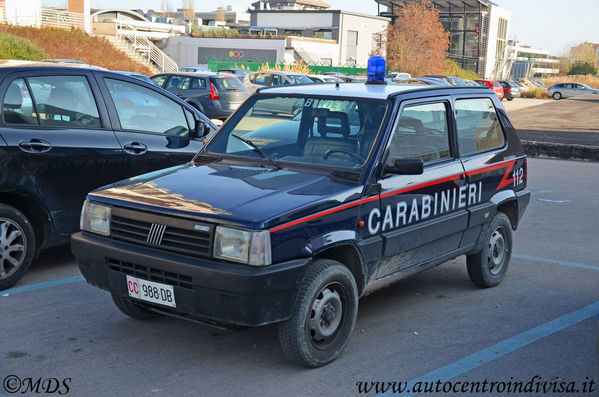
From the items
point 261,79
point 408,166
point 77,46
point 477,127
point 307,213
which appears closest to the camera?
point 307,213

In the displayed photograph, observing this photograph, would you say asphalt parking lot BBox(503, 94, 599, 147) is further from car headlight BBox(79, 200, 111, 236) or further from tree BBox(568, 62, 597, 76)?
tree BBox(568, 62, 597, 76)

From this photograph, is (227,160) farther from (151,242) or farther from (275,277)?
(275,277)

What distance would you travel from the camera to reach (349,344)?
4.62m

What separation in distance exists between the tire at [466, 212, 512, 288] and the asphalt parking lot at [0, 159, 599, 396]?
0.11 m

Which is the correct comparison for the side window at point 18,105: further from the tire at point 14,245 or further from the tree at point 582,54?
the tree at point 582,54

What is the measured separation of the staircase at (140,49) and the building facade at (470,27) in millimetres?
42481

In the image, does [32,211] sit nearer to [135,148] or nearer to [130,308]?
[135,148]

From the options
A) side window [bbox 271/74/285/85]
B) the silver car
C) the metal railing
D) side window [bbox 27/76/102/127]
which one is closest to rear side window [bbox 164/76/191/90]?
side window [bbox 271/74/285/85]

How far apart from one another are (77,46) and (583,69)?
282 feet

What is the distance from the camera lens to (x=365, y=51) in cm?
7569

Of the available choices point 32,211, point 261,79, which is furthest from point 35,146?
point 261,79

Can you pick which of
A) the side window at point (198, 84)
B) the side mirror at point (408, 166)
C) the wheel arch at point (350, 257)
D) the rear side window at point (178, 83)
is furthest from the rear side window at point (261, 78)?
the wheel arch at point (350, 257)

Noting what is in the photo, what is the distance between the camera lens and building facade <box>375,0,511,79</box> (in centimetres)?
8688

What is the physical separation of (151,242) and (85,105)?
259 cm
